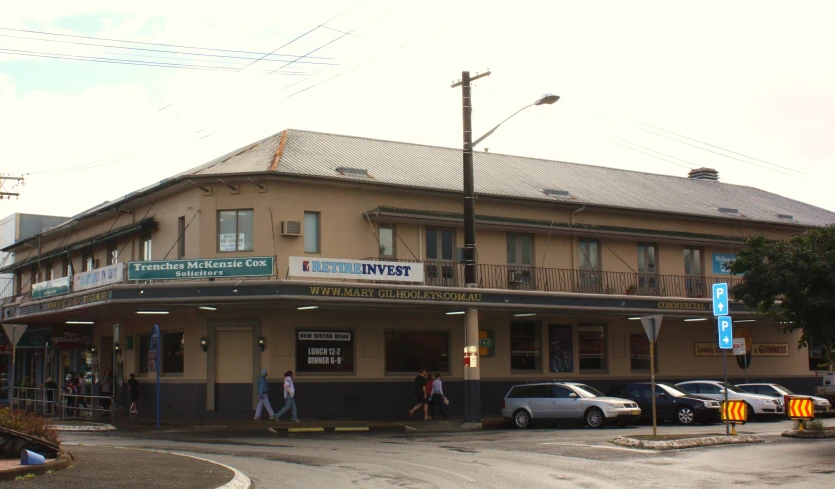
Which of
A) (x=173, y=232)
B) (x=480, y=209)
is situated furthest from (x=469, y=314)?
(x=173, y=232)

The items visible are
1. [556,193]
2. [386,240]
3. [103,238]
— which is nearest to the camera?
[386,240]

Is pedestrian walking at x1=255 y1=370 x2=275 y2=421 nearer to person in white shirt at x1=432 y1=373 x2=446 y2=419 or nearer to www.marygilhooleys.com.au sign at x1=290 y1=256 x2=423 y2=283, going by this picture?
www.marygilhooleys.com.au sign at x1=290 y1=256 x2=423 y2=283

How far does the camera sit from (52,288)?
30875 mm

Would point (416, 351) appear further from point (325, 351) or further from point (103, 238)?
point (103, 238)

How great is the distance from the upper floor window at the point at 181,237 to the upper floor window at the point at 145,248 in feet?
7.74

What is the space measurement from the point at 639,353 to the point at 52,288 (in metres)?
21.5

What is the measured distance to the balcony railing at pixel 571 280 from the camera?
99.8 ft

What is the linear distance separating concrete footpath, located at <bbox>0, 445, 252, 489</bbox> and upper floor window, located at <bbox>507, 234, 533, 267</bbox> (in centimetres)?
1809

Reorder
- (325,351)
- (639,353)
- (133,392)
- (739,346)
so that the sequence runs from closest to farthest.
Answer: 1. (325,351)
2. (133,392)
3. (739,346)
4. (639,353)

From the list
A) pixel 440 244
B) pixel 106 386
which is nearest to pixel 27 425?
pixel 440 244

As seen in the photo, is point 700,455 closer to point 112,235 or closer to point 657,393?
point 657,393

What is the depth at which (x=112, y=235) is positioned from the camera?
3284cm

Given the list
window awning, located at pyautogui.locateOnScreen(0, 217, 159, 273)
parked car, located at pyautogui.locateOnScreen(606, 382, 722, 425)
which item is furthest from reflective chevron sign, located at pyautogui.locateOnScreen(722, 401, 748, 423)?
window awning, located at pyautogui.locateOnScreen(0, 217, 159, 273)

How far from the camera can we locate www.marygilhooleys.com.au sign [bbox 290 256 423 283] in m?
25.6
